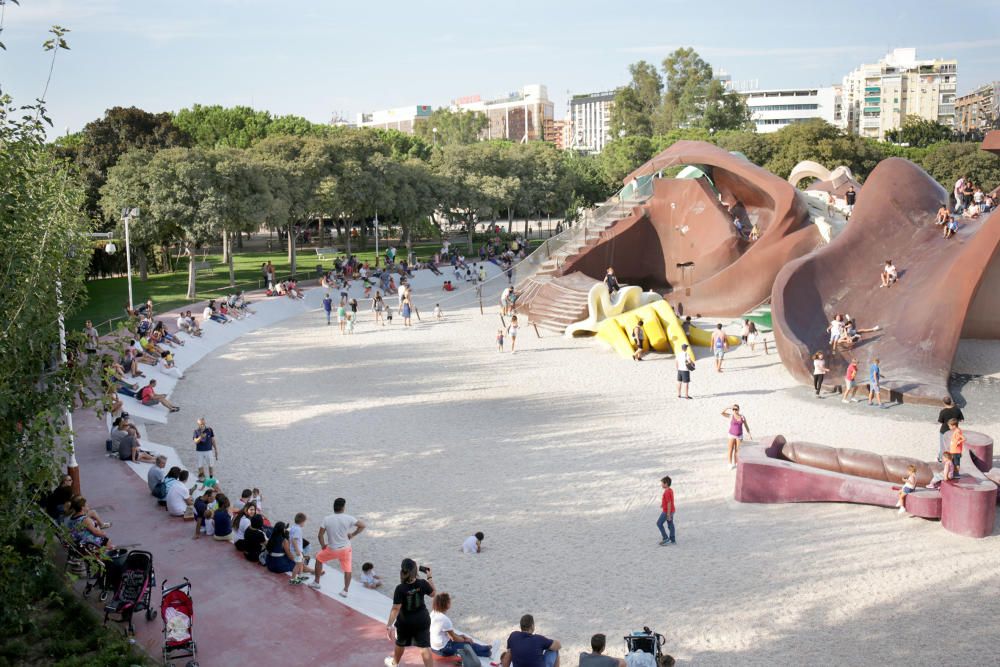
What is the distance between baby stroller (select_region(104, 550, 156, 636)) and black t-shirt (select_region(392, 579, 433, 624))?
9.67 feet

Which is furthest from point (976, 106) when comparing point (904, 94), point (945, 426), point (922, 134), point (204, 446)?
point (204, 446)

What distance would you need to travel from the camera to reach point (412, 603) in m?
8.22

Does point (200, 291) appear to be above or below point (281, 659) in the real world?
above

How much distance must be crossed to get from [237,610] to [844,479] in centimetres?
878

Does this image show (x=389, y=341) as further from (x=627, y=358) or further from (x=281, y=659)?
(x=281, y=659)

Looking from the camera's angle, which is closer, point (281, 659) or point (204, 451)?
point (281, 659)

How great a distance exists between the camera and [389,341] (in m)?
27.9

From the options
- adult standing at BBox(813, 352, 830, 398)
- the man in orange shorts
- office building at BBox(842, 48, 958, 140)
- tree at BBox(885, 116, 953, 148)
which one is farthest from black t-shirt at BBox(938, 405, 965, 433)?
office building at BBox(842, 48, 958, 140)

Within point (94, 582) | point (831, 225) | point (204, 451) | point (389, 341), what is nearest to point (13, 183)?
point (94, 582)

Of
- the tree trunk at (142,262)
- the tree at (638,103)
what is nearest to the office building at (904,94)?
the tree at (638,103)

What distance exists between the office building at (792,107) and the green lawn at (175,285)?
119m

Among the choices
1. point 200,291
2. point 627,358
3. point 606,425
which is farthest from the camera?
point 200,291

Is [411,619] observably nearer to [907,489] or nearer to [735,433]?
[907,489]

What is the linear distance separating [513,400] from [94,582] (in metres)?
11.3
